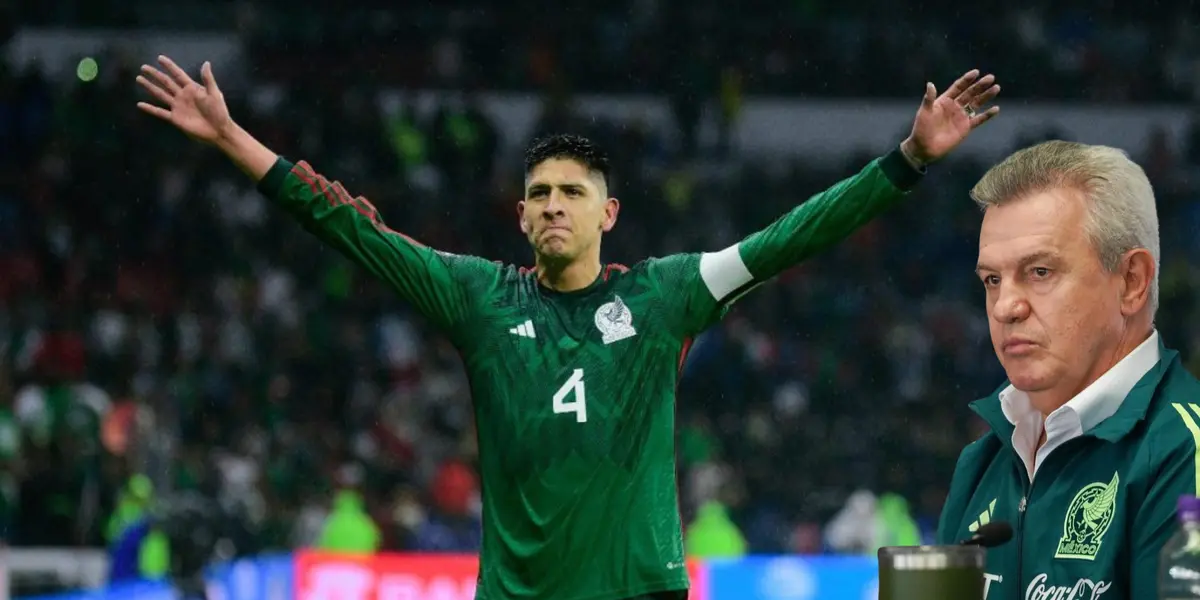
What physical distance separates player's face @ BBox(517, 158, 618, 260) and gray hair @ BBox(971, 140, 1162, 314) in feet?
7.46

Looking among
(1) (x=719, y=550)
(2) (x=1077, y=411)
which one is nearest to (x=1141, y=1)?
(1) (x=719, y=550)

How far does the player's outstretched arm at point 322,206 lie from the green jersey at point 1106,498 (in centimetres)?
234

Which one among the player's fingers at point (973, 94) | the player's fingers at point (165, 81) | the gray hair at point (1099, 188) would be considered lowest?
the gray hair at point (1099, 188)

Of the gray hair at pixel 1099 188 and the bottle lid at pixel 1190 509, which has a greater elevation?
the gray hair at pixel 1099 188

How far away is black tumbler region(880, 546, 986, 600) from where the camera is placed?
1.82 metres

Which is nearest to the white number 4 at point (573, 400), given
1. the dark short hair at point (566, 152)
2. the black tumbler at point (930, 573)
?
the dark short hair at point (566, 152)

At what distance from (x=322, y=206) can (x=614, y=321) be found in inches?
33.1

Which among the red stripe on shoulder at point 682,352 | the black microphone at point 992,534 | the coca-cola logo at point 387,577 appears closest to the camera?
the black microphone at point 992,534

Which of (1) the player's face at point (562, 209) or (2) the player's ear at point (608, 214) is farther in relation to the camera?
(2) the player's ear at point (608, 214)

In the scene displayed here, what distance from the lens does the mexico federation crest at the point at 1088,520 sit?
7.16 feet

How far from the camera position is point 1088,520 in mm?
2213

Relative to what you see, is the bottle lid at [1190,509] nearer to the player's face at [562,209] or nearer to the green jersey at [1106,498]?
the green jersey at [1106,498]

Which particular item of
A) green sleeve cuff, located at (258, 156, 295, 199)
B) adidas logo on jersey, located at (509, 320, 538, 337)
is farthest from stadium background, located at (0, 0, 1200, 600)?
green sleeve cuff, located at (258, 156, 295, 199)

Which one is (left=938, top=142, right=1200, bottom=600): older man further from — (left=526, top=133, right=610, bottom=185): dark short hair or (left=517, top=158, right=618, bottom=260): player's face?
(left=526, top=133, right=610, bottom=185): dark short hair
